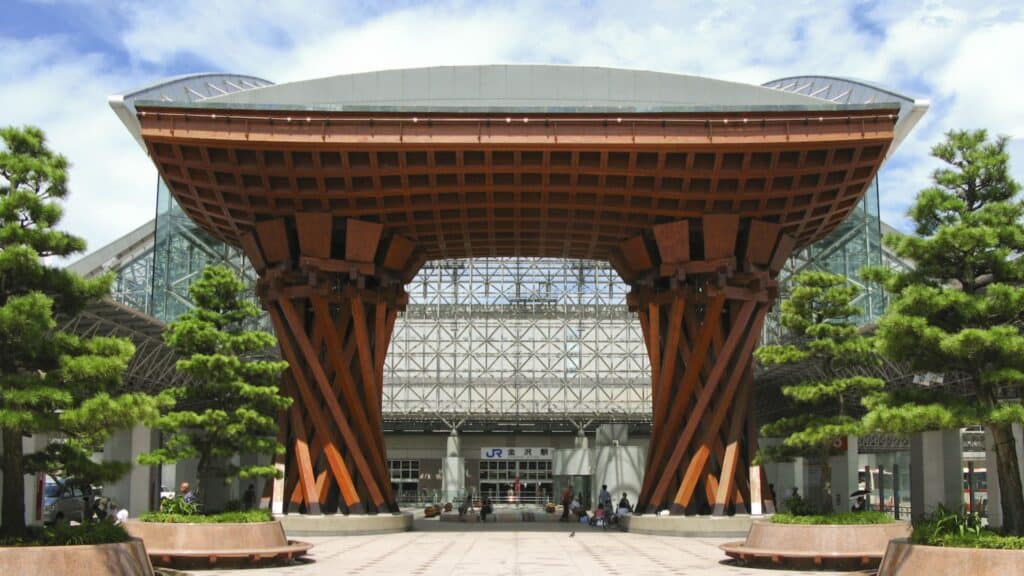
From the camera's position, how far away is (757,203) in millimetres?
32156

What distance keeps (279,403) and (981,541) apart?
15.7 metres

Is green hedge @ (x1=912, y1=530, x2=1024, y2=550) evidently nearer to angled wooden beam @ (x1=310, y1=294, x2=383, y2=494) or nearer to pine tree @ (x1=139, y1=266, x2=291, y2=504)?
pine tree @ (x1=139, y1=266, x2=291, y2=504)

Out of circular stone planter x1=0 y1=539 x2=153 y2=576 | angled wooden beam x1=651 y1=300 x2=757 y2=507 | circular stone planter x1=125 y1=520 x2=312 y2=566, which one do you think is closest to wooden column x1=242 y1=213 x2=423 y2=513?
angled wooden beam x1=651 y1=300 x2=757 y2=507

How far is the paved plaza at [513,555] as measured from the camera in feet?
68.7

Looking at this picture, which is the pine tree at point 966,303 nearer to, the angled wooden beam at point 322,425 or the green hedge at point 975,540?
the green hedge at point 975,540

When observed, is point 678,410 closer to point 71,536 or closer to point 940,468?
point 940,468

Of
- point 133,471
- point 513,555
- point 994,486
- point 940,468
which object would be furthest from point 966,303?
point 133,471

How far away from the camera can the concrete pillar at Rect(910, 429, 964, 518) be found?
39.4m

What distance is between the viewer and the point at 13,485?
1648 cm

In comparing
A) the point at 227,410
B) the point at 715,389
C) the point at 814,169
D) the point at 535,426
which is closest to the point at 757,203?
the point at 814,169

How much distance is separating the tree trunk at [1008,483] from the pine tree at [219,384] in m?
15.4

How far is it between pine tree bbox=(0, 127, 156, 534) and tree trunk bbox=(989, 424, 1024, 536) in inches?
546

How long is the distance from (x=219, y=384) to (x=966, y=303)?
15.8 m

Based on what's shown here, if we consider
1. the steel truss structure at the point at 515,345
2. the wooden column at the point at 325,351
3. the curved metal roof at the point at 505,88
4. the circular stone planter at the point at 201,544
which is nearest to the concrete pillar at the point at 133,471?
the wooden column at the point at 325,351
